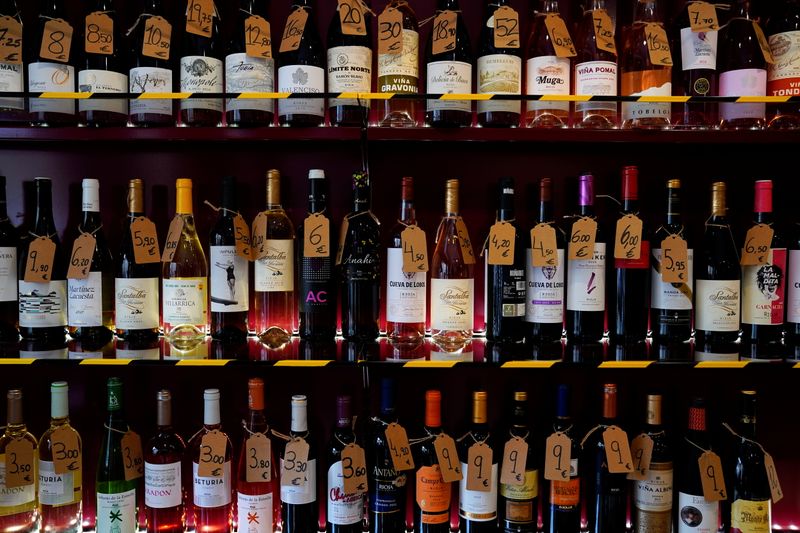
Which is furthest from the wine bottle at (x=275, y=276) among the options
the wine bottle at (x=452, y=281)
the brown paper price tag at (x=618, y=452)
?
the brown paper price tag at (x=618, y=452)

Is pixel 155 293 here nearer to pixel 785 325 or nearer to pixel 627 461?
pixel 627 461

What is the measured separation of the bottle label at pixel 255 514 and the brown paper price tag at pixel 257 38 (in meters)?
0.99

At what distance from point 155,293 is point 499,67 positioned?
37.2 inches

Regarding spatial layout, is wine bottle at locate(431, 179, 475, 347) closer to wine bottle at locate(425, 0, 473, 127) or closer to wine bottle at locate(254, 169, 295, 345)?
wine bottle at locate(425, 0, 473, 127)

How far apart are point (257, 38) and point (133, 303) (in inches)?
25.8

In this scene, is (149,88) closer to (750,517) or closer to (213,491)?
(213,491)

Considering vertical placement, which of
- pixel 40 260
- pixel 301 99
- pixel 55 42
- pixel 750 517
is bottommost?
pixel 750 517

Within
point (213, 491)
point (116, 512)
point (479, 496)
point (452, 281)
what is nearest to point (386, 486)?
point (479, 496)

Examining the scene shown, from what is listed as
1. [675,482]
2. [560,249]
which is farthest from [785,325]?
[560,249]

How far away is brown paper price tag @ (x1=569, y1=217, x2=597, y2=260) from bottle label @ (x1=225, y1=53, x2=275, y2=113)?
0.75m

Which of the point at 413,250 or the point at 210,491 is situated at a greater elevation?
the point at 413,250

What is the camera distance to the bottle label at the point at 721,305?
1442mm

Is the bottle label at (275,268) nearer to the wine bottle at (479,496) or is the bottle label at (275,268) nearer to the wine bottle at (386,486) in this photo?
the wine bottle at (386,486)

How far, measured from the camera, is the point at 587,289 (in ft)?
4.80
